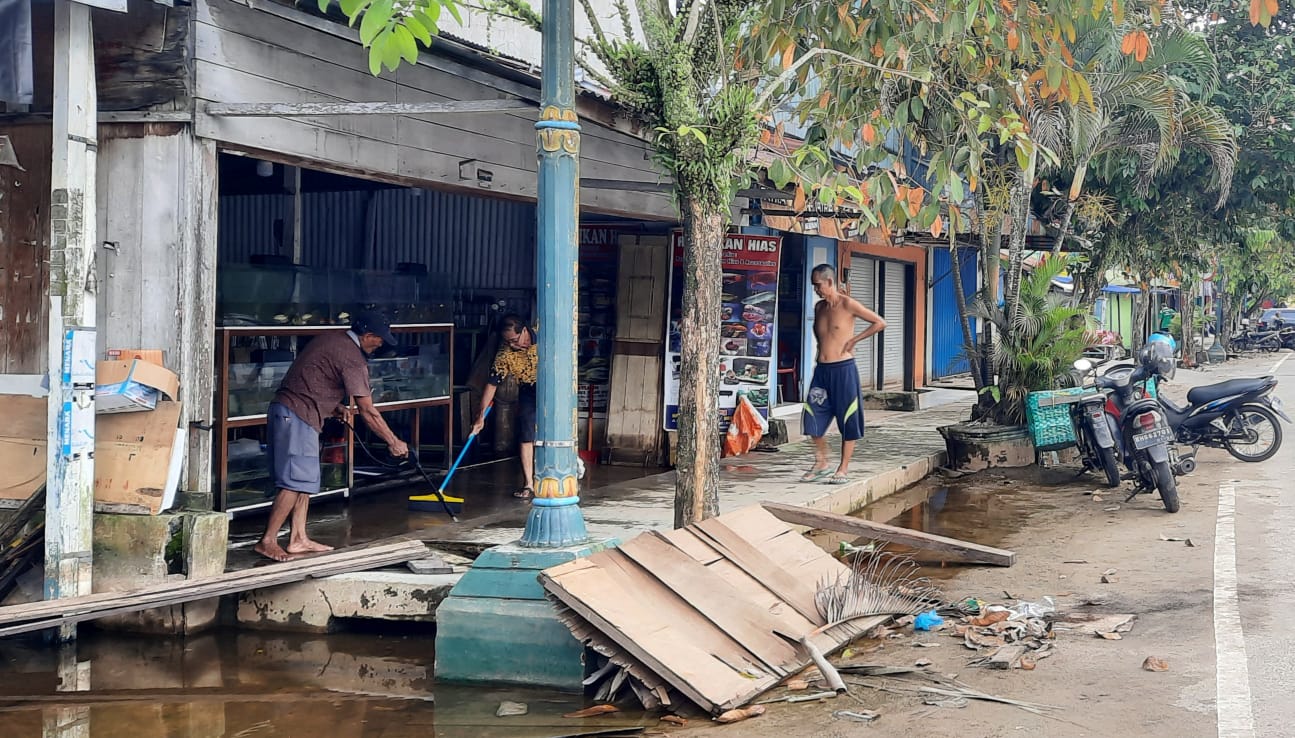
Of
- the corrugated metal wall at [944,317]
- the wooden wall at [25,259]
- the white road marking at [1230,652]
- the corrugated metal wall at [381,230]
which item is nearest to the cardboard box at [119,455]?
the wooden wall at [25,259]

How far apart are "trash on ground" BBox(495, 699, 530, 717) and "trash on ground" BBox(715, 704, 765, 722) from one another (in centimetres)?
88

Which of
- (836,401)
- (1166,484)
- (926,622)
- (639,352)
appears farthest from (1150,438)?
(639,352)

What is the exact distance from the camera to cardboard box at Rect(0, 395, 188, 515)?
6.25 meters

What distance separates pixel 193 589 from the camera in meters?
5.91

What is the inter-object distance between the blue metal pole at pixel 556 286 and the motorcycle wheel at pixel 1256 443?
8.73 meters

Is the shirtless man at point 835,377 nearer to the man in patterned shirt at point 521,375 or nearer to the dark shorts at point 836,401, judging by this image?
the dark shorts at point 836,401

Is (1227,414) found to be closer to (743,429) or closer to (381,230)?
(743,429)

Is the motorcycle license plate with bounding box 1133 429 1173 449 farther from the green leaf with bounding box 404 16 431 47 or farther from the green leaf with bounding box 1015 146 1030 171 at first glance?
the green leaf with bounding box 404 16 431 47

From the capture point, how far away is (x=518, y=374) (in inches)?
379

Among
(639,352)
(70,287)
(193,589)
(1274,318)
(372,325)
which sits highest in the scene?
(1274,318)

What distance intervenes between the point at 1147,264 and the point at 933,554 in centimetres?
→ 987

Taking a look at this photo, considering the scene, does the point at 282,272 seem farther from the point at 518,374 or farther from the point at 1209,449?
the point at 1209,449

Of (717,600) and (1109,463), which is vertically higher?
(1109,463)

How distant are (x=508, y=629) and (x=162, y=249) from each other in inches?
110
